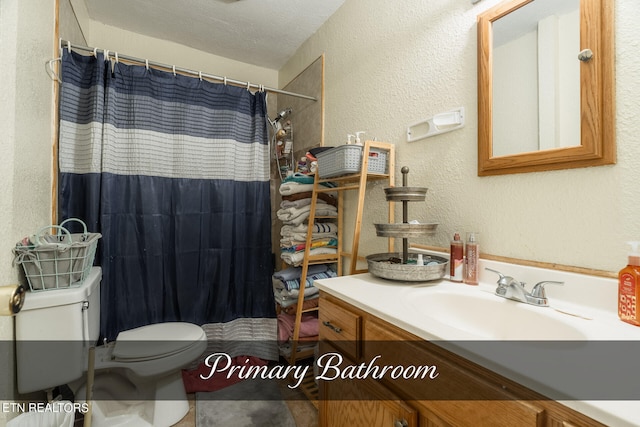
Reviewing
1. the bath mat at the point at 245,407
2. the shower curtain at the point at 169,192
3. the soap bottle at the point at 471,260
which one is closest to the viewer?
the soap bottle at the point at 471,260

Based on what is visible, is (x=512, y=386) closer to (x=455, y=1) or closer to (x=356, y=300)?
(x=356, y=300)

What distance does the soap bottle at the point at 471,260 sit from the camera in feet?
3.34

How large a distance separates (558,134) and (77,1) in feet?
8.33

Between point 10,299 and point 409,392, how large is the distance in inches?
37.8

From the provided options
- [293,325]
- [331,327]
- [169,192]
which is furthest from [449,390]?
[169,192]

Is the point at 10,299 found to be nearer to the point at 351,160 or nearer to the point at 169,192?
the point at 351,160

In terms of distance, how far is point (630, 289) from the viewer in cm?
68

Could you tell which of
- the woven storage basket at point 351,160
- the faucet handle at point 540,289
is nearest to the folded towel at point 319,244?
the woven storage basket at point 351,160

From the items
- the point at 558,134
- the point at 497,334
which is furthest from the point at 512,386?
the point at 558,134

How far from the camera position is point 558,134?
85 cm

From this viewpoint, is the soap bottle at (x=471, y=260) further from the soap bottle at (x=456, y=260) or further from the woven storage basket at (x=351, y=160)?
the woven storage basket at (x=351, y=160)

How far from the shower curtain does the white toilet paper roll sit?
1.16m

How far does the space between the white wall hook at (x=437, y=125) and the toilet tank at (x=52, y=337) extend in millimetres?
1560

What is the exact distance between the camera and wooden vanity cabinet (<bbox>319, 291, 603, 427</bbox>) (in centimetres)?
50
